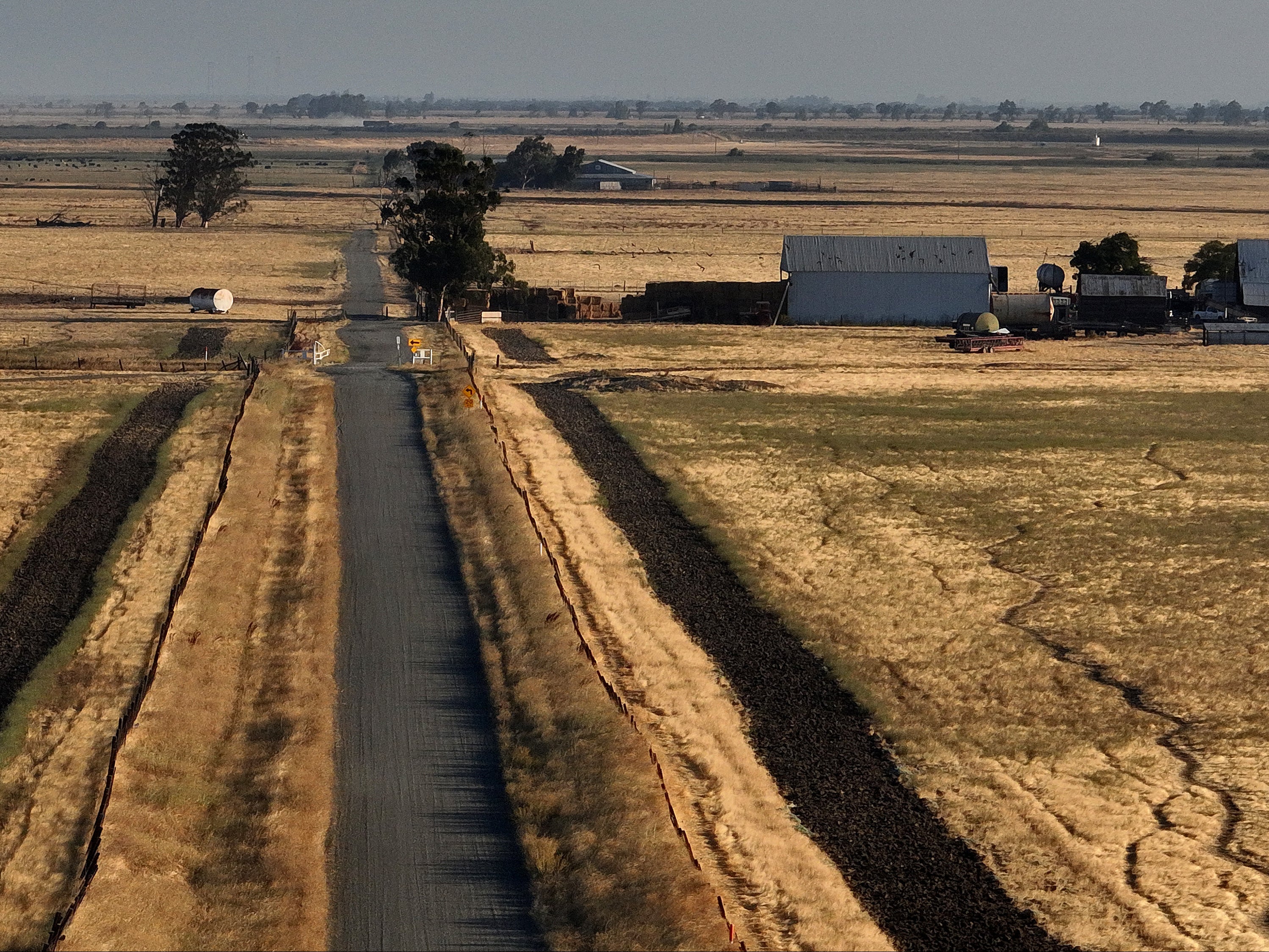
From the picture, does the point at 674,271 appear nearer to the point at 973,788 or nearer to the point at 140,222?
the point at 140,222

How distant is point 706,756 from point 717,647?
5.18 m

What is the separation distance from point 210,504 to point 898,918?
71.4ft

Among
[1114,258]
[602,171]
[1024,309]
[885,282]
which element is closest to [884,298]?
[885,282]

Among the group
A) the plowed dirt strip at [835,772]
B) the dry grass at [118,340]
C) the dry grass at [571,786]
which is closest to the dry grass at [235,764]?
the dry grass at [571,786]

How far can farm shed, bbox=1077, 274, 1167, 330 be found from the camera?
71.5 meters

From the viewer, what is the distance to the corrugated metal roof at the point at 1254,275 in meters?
72.1

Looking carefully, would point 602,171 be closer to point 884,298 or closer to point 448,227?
point 884,298

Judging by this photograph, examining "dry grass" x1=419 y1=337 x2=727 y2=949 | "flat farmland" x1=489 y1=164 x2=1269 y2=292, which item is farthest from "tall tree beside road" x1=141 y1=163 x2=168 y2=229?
"dry grass" x1=419 y1=337 x2=727 y2=949

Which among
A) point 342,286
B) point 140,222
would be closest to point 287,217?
point 140,222

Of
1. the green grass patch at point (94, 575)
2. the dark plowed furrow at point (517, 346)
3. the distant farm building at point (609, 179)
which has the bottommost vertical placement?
the green grass patch at point (94, 575)

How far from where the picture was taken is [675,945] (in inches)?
649

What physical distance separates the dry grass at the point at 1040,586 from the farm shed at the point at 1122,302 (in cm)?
1375

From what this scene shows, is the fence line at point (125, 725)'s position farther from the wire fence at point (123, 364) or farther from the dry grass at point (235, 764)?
the wire fence at point (123, 364)

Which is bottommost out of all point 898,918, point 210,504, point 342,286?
point 898,918
